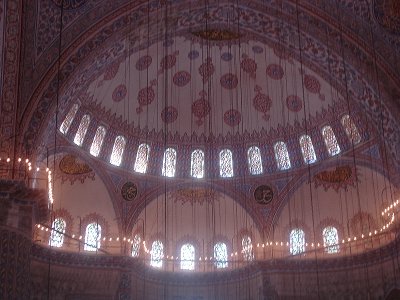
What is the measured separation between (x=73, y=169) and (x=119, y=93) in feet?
8.97

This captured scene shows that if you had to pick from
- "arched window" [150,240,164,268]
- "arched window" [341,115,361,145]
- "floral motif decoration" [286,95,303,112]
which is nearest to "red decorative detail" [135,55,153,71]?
"floral motif decoration" [286,95,303,112]

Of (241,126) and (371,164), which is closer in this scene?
(371,164)

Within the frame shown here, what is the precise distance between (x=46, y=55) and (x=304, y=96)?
8.75 meters

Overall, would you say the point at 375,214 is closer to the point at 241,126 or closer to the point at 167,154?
the point at 241,126

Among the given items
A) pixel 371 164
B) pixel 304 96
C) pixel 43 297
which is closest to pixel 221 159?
pixel 304 96

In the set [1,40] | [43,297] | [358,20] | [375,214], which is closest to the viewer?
[1,40]

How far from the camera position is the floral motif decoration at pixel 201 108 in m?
21.5

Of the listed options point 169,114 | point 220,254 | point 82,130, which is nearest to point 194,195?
point 220,254

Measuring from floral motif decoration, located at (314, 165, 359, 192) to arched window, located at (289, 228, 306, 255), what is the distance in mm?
1680

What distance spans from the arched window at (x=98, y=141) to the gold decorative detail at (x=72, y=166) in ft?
1.64

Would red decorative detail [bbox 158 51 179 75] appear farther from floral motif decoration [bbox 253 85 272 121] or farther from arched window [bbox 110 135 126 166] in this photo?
floral motif decoration [bbox 253 85 272 121]

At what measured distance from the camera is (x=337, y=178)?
68.8 ft

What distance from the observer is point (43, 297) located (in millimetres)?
18797

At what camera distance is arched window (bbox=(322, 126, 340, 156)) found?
67.1 ft
